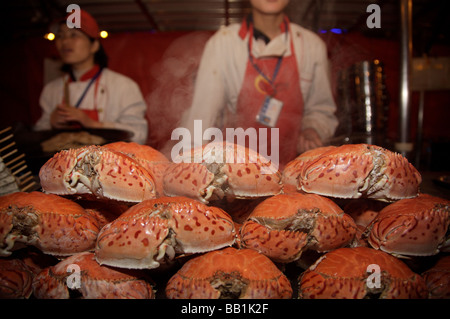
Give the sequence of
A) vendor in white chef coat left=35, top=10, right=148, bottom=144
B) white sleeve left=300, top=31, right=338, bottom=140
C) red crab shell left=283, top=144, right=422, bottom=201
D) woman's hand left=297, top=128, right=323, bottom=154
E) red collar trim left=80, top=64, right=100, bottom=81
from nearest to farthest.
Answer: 1. red crab shell left=283, top=144, right=422, bottom=201
2. woman's hand left=297, top=128, right=323, bottom=154
3. white sleeve left=300, top=31, right=338, bottom=140
4. vendor in white chef coat left=35, top=10, right=148, bottom=144
5. red collar trim left=80, top=64, right=100, bottom=81

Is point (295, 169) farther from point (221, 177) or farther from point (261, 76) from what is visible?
point (261, 76)

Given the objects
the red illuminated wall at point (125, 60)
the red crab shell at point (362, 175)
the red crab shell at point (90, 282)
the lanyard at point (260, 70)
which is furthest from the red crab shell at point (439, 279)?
the red illuminated wall at point (125, 60)

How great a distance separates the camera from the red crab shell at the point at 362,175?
0.93 m

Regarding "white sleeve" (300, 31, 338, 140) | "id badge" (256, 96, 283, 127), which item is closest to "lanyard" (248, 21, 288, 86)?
"id badge" (256, 96, 283, 127)

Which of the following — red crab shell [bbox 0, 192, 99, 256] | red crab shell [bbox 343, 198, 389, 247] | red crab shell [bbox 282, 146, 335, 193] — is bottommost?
red crab shell [bbox 343, 198, 389, 247]

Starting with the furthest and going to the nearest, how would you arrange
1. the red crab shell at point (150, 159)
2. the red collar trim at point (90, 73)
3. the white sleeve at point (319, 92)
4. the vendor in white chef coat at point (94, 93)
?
1. the red collar trim at point (90, 73)
2. the vendor in white chef coat at point (94, 93)
3. the white sleeve at point (319, 92)
4. the red crab shell at point (150, 159)

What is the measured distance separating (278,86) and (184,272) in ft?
6.78

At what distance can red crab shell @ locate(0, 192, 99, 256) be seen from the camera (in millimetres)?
875

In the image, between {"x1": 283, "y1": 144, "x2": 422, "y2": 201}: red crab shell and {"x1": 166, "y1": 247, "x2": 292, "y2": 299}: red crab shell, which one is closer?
{"x1": 166, "y1": 247, "x2": 292, "y2": 299}: red crab shell

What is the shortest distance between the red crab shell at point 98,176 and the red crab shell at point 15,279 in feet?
0.84

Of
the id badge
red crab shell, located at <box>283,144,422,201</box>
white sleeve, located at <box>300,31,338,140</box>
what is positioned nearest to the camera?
red crab shell, located at <box>283,144,422,201</box>

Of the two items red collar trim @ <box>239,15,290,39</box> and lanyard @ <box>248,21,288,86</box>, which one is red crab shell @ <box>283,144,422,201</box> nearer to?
lanyard @ <box>248,21,288,86</box>

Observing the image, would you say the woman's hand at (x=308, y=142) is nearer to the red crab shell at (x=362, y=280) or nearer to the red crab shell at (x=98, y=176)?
the red crab shell at (x=362, y=280)

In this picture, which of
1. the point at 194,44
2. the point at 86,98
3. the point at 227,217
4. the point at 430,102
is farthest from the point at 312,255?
the point at 430,102
